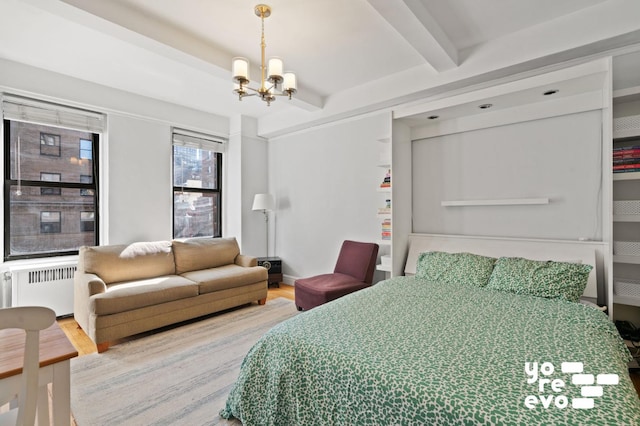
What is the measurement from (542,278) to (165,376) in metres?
3.04

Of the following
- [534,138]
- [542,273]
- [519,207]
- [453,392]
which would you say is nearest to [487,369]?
[453,392]

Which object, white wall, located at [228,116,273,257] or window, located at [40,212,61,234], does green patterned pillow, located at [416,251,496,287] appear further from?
window, located at [40,212,61,234]

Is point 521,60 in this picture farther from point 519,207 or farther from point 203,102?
point 203,102

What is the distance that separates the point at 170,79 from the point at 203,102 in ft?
2.68

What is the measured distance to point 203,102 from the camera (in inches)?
174

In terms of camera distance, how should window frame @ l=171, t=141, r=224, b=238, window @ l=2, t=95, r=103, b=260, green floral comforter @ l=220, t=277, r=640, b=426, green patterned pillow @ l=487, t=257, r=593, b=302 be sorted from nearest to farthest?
green floral comforter @ l=220, t=277, r=640, b=426 < green patterned pillow @ l=487, t=257, r=593, b=302 < window @ l=2, t=95, r=103, b=260 < window frame @ l=171, t=141, r=224, b=238

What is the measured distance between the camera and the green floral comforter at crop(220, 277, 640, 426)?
109 centimetres

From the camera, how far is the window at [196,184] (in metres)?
4.66

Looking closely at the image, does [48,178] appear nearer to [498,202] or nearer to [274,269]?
[274,269]

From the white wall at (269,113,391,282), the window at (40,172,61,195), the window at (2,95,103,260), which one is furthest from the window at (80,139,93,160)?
the white wall at (269,113,391,282)

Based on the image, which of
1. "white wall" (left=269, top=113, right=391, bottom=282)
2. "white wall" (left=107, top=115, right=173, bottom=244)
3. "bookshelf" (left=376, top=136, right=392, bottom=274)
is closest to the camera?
"bookshelf" (left=376, top=136, right=392, bottom=274)

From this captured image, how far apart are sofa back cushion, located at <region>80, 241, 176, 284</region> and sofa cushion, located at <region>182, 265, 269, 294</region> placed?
1.06 ft

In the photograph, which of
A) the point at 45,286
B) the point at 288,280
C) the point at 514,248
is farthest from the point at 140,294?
the point at 514,248

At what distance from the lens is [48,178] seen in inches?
139
